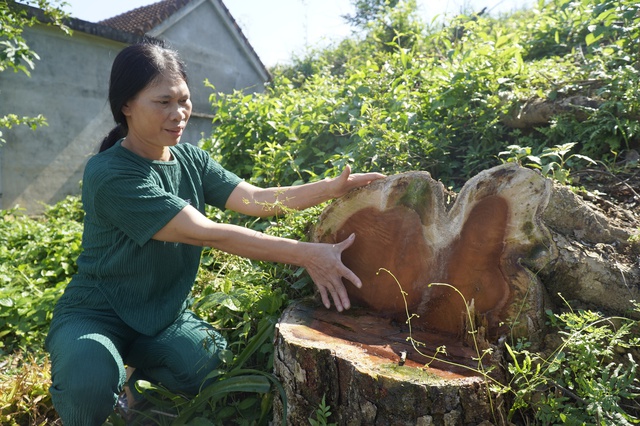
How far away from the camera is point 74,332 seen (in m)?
1.96

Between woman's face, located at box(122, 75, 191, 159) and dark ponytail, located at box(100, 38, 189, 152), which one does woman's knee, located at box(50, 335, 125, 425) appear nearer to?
woman's face, located at box(122, 75, 191, 159)

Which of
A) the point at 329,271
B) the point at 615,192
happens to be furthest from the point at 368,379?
the point at 615,192

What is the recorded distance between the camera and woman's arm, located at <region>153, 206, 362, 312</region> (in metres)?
1.93

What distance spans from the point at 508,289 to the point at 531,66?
7.45 feet

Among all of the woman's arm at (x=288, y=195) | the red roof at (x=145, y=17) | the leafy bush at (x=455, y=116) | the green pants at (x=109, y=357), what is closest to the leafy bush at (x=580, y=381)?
the woman's arm at (x=288, y=195)

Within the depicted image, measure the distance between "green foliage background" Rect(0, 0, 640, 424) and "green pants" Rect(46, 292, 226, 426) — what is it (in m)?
0.11

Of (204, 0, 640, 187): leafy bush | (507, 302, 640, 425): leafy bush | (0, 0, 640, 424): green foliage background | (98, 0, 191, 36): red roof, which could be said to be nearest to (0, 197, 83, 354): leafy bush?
(0, 0, 640, 424): green foliage background

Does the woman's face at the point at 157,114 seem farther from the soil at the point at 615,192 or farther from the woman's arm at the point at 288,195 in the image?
the soil at the point at 615,192

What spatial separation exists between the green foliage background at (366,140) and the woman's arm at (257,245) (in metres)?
0.37

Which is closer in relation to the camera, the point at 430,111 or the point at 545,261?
the point at 545,261

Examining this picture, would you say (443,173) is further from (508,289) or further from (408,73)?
(508,289)

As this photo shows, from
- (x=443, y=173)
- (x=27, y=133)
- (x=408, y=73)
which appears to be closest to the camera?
(x=443, y=173)

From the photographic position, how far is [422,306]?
2.04 meters

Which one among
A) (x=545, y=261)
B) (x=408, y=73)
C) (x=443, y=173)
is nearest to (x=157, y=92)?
(x=545, y=261)
